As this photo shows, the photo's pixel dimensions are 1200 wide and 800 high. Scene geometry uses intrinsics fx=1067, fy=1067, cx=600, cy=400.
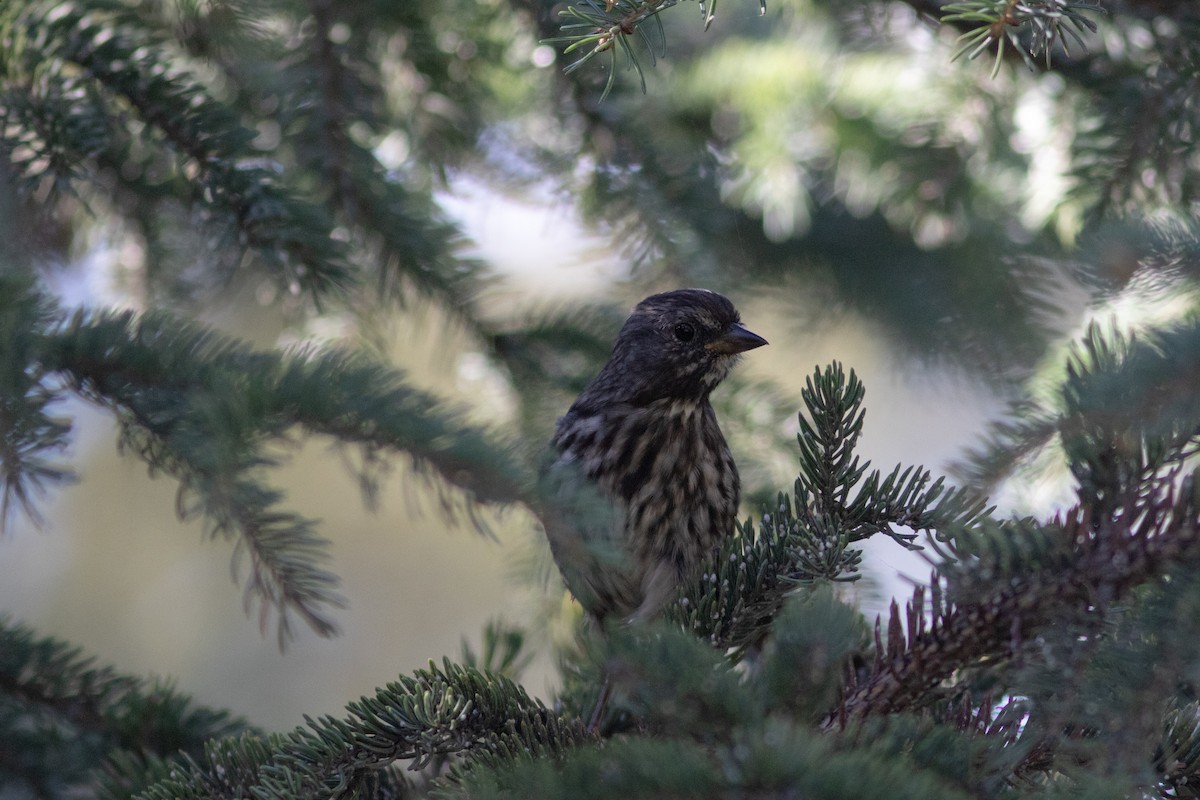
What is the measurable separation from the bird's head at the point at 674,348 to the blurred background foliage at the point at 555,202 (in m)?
0.08

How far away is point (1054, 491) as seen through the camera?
2.63 metres

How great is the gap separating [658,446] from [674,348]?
1.34 ft

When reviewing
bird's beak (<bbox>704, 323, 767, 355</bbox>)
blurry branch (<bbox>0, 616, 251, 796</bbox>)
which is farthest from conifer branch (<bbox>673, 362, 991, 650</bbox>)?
bird's beak (<bbox>704, 323, 767, 355</bbox>)

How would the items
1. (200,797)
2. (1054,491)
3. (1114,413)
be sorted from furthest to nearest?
(1054,491), (200,797), (1114,413)

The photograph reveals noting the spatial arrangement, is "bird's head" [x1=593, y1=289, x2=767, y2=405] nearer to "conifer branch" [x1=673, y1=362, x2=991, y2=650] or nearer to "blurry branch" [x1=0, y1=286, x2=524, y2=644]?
"conifer branch" [x1=673, y1=362, x2=991, y2=650]

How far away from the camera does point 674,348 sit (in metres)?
3.49

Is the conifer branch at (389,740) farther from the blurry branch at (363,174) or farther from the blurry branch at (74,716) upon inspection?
the blurry branch at (363,174)

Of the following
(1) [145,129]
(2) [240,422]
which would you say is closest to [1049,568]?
(2) [240,422]

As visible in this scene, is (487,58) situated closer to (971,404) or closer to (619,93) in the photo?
(619,93)

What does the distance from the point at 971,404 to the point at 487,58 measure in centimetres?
211

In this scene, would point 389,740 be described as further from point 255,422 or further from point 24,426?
point 24,426

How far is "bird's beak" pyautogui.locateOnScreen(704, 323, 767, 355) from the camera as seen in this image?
337 cm

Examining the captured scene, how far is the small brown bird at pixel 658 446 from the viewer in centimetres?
307

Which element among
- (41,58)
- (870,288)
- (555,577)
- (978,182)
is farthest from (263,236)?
(978,182)
